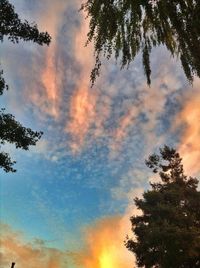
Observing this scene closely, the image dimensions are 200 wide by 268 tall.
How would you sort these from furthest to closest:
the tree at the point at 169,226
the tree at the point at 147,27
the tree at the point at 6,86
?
the tree at the point at 169,226, the tree at the point at 6,86, the tree at the point at 147,27

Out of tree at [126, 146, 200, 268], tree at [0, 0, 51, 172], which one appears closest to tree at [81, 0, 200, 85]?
tree at [0, 0, 51, 172]

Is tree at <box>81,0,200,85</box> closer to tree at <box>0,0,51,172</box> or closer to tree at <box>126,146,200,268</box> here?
tree at <box>0,0,51,172</box>

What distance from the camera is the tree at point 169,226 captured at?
93.1 ft

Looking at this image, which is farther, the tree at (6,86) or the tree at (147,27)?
the tree at (6,86)

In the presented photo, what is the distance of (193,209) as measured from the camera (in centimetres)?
3266

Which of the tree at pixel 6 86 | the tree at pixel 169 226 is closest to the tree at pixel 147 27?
the tree at pixel 6 86

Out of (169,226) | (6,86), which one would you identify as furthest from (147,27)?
(169,226)

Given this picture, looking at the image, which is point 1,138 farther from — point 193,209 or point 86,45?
point 193,209

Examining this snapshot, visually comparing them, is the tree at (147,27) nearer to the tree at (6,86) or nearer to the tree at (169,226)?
the tree at (6,86)

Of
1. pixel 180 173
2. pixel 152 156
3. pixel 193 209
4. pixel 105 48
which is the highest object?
pixel 152 156

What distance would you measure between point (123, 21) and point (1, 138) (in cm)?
969

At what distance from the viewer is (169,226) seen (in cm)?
2856

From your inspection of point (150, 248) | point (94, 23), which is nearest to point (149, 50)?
point (94, 23)

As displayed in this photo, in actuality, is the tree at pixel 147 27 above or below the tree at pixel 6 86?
below
